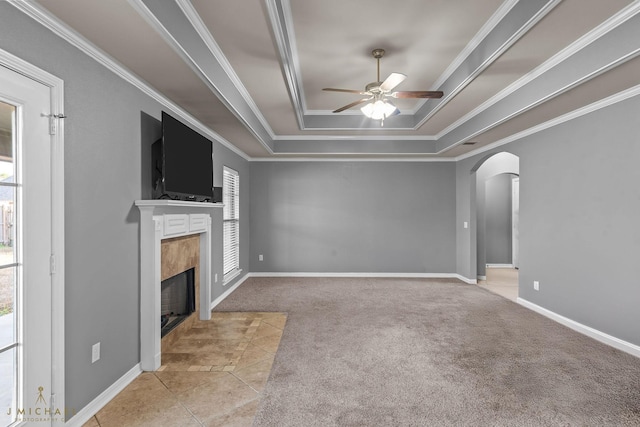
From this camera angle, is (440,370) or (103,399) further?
(440,370)

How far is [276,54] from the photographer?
2.88 metres

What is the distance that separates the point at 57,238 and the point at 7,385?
774mm

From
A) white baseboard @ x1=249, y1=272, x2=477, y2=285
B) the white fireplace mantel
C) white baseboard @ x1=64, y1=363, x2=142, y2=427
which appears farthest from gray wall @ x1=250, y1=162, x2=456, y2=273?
white baseboard @ x1=64, y1=363, x2=142, y2=427

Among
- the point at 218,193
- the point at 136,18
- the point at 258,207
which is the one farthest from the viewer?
the point at 258,207

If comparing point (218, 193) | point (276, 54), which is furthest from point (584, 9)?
point (218, 193)

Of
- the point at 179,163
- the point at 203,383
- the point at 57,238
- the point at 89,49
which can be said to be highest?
the point at 89,49

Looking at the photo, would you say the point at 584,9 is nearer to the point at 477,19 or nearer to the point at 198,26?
the point at 477,19

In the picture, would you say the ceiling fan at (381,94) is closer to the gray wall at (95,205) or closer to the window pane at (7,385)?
the gray wall at (95,205)

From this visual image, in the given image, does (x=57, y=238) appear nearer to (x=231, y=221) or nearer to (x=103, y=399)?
(x=103, y=399)

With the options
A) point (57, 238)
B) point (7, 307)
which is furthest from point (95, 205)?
point (7, 307)

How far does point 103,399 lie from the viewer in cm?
227

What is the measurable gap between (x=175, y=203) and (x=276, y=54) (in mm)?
1583

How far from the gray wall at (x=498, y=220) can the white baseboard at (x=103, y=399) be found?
7818mm

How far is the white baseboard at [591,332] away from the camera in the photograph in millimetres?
3098
